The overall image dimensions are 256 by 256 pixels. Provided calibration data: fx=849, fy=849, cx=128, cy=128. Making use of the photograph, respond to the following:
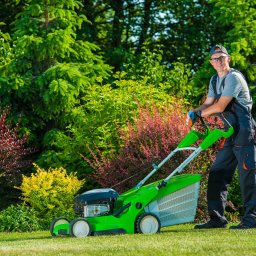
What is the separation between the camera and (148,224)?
31.8 feet

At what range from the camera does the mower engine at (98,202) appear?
9750mm

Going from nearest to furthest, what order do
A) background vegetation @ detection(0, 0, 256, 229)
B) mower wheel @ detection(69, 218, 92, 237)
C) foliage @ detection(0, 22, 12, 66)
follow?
mower wheel @ detection(69, 218, 92, 237), background vegetation @ detection(0, 0, 256, 229), foliage @ detection(0, 22, 12, 66)

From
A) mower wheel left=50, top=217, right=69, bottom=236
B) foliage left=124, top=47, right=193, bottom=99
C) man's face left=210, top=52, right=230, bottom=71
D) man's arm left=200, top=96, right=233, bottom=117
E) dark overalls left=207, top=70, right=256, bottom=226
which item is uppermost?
foliage left=124, top=47, right=193, bottom=99

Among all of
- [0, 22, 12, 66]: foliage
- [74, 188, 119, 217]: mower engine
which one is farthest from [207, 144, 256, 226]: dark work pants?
[0, 22, 12, 66]: foliage

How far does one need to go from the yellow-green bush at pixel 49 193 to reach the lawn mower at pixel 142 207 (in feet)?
8.22

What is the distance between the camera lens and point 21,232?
11594 mm

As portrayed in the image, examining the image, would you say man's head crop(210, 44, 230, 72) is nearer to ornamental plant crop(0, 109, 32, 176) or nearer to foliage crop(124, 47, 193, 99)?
ornamental plant crop(0, 109, 32, 176)

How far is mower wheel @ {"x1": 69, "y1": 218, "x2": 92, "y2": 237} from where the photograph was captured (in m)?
9.59

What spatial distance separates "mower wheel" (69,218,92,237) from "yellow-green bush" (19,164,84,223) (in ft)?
9.24

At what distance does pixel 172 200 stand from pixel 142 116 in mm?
3391

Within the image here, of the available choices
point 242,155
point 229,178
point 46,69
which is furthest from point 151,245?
point 46,69

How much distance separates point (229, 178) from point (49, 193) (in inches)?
132

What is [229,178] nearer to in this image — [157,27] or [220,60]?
[220,60]

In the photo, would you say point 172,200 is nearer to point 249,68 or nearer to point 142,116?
point 142,116
